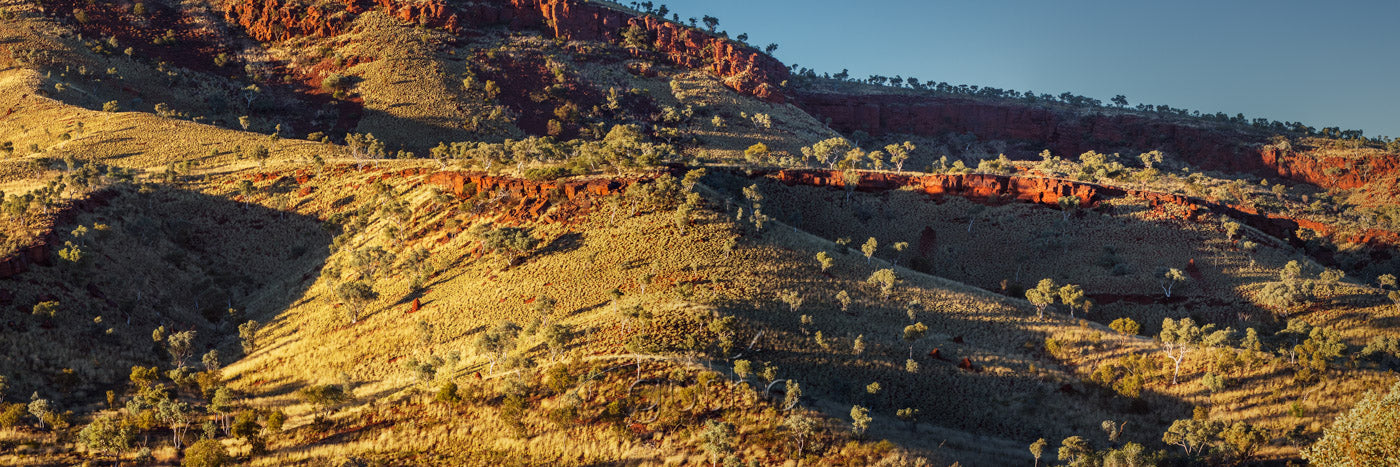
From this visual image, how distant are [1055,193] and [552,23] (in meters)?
103

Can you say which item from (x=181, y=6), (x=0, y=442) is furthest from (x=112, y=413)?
(x=181, y=6)

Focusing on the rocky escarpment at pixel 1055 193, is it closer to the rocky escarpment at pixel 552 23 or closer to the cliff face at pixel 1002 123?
the rocky escarpment at pixel 552 23

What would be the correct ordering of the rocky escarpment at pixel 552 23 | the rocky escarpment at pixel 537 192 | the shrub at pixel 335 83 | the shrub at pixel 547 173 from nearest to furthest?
the rocky escarpment at pixel 537 192
the shrub at pixel 547 173
the shrub at pixel 335 83
the rocky escarpment at pixel 552 23

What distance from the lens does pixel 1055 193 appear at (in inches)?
3110

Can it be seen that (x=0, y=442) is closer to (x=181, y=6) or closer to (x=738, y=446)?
(x=738, y=446)

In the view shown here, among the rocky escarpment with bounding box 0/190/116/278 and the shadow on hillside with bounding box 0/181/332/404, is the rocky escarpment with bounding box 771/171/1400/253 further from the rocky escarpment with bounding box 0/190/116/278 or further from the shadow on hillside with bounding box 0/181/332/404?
the rocky escarpment with bounding box 0/190/116/278

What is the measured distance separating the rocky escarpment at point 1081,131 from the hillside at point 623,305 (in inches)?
1326

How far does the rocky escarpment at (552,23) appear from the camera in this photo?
13288cm

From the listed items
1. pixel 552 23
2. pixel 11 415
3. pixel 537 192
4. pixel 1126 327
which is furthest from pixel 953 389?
pixel 552 23

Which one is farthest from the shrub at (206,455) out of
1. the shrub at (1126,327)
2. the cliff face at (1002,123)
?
the cliff face at (1002,123)

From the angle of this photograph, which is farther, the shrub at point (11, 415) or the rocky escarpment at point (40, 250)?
the rocky escarpment at point (40, 250)

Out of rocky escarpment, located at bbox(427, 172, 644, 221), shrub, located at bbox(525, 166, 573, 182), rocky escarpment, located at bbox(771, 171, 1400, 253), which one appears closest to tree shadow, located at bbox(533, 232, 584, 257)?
rocky escarpment, located at bbox(427, 172, 644, 221)

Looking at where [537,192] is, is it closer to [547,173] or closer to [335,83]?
[547,173]

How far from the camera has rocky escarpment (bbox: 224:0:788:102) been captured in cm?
13288
